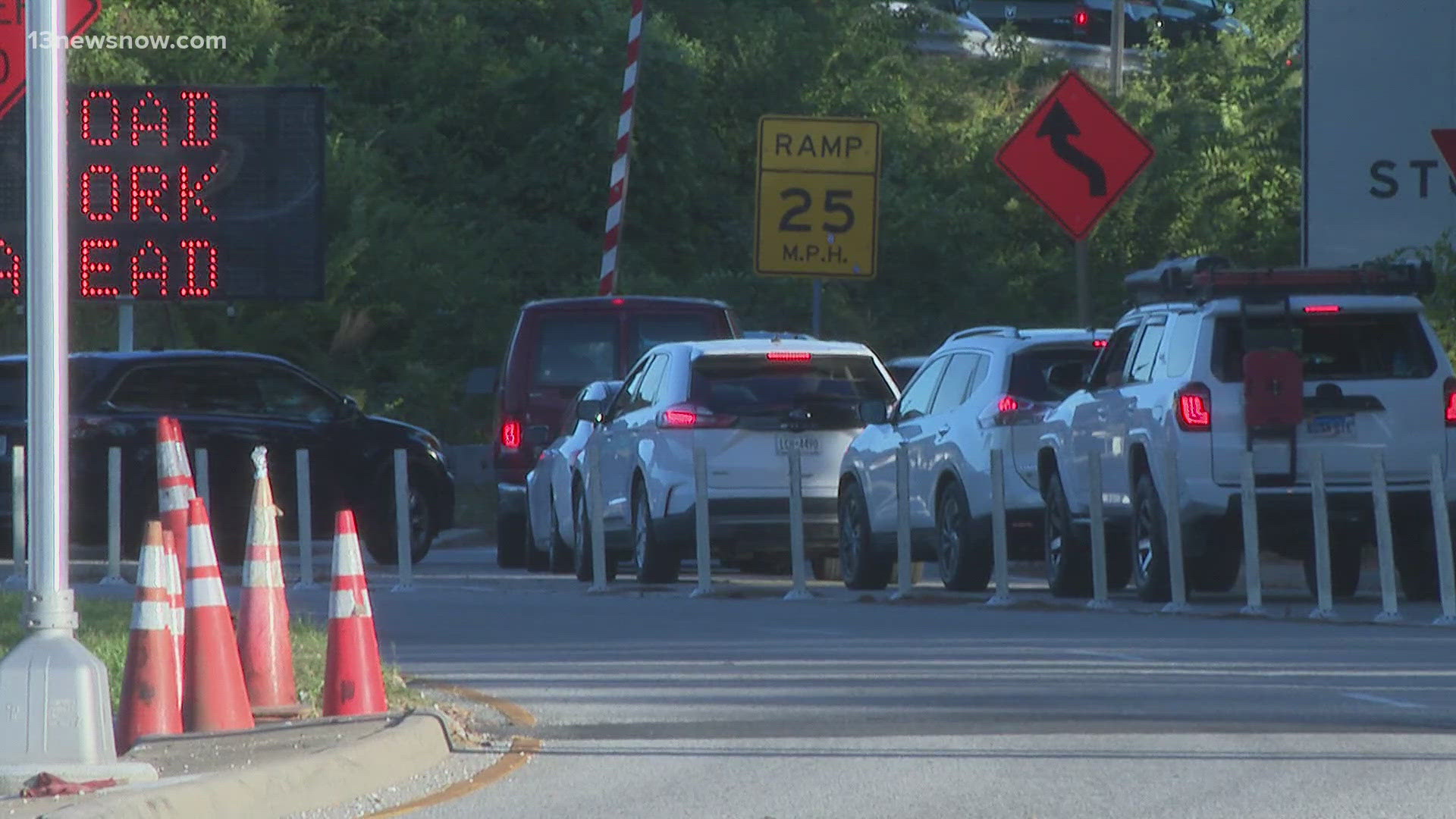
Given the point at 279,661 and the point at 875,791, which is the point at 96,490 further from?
the point at 875,791

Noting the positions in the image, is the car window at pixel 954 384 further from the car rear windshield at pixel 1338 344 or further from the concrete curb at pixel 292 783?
the concrete curb at pixel 292 783

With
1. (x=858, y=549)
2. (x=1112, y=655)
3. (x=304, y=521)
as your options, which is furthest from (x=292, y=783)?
(x=304, y=521)

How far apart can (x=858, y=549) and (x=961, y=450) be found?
123 centimetres

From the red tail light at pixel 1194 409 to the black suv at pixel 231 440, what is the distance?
7896mm

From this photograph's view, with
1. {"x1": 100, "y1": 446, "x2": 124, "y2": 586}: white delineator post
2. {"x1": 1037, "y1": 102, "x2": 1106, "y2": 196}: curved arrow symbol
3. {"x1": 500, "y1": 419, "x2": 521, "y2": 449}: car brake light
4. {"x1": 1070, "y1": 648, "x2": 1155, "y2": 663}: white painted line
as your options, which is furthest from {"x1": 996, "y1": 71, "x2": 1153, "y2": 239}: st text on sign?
{"x1": 1070, "y1": 648, "x2": 1155, "y2": 663}: white painted line

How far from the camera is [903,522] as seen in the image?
17375 millimetres

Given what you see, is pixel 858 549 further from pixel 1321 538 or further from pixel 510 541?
pixel 510 541

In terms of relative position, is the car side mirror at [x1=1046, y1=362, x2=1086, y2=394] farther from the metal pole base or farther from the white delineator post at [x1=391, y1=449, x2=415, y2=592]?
the metal pole base

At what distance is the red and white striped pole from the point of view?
1070 inches

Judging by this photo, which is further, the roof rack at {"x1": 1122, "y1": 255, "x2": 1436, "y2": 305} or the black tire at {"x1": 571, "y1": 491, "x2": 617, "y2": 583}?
the black tire at {"x1": 571, "y1": 491, "x2": 617, "y2": 583}

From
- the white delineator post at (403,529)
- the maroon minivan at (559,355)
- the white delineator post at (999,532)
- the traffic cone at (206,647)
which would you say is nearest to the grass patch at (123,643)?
the traffic cone at (206,647)

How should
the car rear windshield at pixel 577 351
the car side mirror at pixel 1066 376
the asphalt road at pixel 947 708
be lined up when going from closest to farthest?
the asphalt road at pixel 947 708
the car side mirror at pixel 1066 376
the car rear windshield at pixel 577 351

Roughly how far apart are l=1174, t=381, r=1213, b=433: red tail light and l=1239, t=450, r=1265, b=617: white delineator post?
34 cm

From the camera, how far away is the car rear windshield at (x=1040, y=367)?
17625 mm
